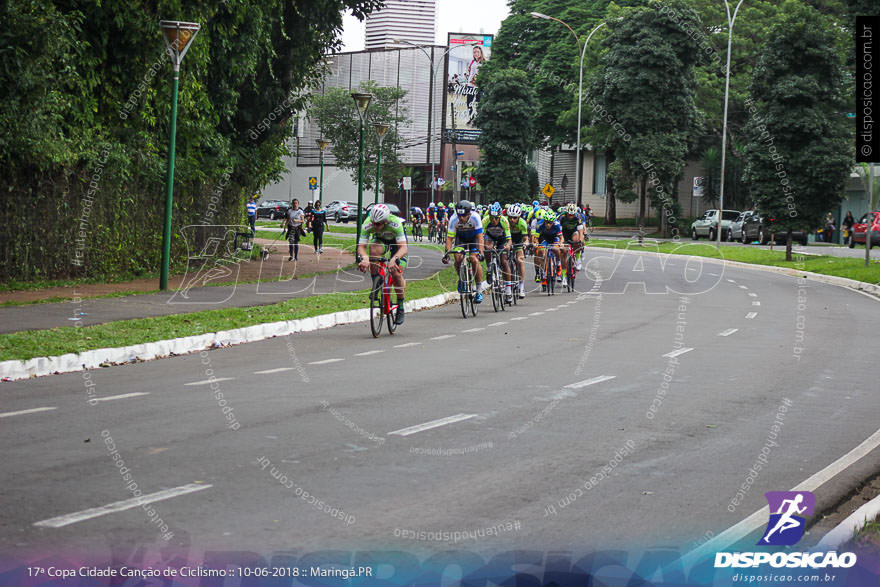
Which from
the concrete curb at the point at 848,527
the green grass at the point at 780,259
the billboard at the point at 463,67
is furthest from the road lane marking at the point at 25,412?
the billboard at the point at 463,67

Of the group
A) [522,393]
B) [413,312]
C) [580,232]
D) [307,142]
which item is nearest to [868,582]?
[522,393]

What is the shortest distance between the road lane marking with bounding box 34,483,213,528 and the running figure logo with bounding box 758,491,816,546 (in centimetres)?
317

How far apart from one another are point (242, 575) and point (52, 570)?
83 centimetres

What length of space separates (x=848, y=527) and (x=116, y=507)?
381 centimetres

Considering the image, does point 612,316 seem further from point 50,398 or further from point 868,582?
point 868,582

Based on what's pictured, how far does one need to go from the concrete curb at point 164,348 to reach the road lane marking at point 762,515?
7.89m

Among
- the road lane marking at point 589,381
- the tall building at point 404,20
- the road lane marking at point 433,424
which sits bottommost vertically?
the road lane marking at point 589,381

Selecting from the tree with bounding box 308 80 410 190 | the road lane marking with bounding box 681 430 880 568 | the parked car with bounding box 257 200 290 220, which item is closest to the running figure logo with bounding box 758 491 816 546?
the road lane marking with bounding box 681 430 880 568

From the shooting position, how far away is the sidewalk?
16062 mm

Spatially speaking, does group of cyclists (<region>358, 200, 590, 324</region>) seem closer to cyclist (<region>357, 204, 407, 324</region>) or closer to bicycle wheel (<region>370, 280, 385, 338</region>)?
cyclist (<region>357, 204, 407, 324</region>)

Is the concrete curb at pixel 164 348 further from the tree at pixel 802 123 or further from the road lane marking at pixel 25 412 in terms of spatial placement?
the tree at pixel 802 123

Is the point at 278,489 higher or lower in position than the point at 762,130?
lower

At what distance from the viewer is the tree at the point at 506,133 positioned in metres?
70.9

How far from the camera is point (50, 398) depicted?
405 inches
